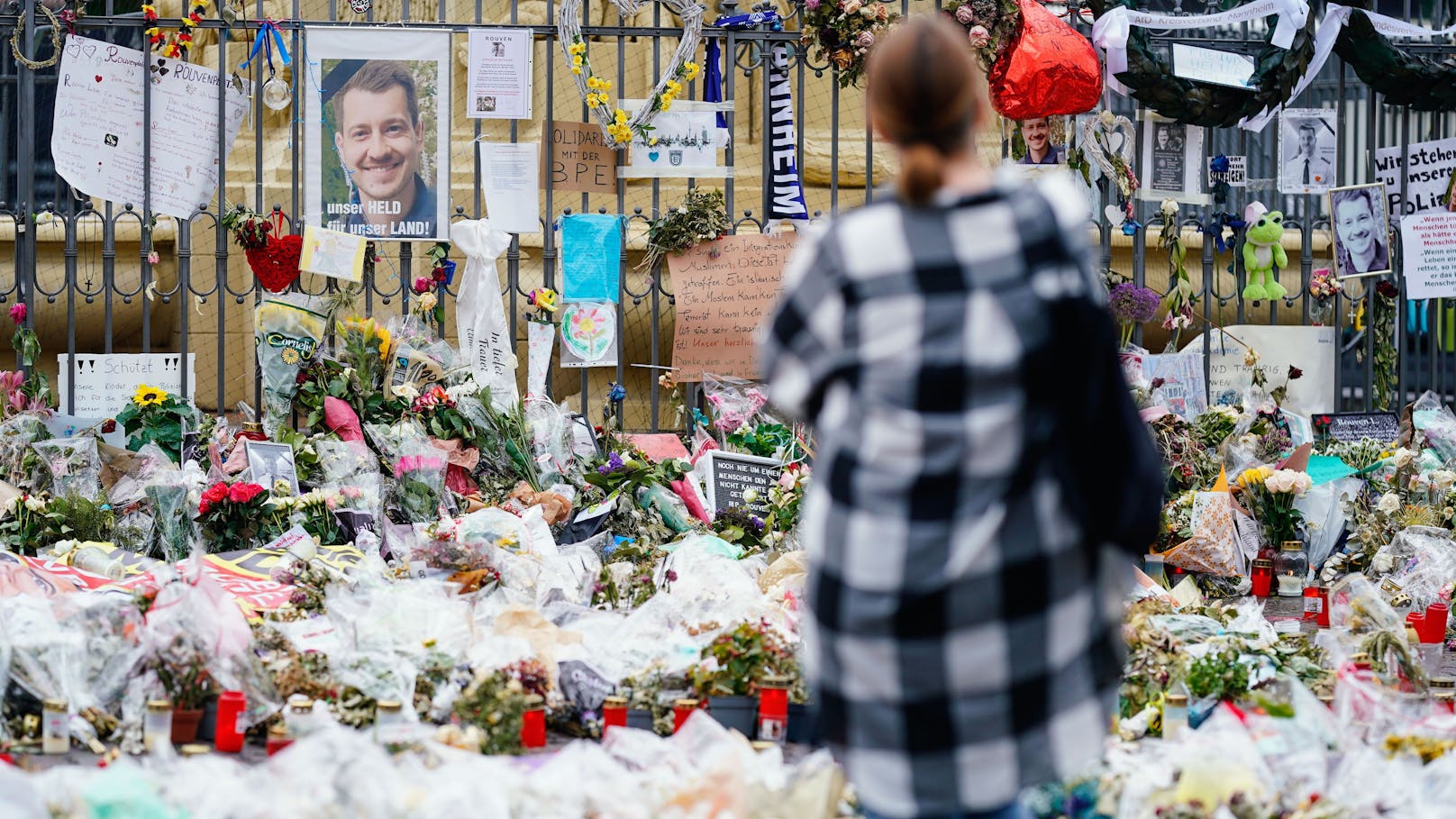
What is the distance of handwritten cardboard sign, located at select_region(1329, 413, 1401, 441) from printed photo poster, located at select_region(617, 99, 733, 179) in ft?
9.79

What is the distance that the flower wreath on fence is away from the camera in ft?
22.0

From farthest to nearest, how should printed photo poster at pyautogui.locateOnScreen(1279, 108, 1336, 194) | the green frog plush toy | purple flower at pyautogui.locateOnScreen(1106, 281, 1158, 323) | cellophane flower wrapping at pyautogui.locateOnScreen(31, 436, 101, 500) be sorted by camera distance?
printed photo poster at pyautogui.locateOnScreen(1279, 108, 1336, 194), the green frog plush toy, purple flower at pyautogui.locateOnScreen(1106, 281, 1158, 323), cellophane flower wrapping at pyautogui.locateOnScreen(31, 436, 101, 500)

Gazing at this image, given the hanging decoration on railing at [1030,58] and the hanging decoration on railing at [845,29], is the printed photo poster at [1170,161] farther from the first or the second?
the hanging decoration on railing at [845,29]

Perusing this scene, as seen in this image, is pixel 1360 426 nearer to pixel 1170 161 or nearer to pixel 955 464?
pixel 1170 161

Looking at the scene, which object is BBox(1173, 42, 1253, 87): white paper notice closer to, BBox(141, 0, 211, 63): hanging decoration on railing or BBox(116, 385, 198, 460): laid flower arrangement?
BBox(141, 0, 211, 63): hanging decoration on railing

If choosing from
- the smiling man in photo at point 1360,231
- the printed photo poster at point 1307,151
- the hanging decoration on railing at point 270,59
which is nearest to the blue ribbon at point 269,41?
the hanging decoration on railing at point 270,59

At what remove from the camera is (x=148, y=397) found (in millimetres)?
6055

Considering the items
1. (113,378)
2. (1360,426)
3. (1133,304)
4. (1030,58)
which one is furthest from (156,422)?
(1360,426)

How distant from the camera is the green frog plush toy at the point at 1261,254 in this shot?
7195 mm

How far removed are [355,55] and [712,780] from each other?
4.56 m

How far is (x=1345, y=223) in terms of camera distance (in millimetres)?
7539

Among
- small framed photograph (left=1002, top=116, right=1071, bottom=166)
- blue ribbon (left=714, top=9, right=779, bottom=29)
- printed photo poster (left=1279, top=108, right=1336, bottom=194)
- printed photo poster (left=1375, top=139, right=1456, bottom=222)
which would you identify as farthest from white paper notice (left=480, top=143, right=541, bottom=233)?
printed photo poster (left=1375, top=139, right=1456, bottom=222)

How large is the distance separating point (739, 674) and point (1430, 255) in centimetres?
501

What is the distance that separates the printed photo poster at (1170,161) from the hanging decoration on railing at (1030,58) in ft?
1.79
